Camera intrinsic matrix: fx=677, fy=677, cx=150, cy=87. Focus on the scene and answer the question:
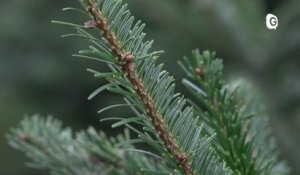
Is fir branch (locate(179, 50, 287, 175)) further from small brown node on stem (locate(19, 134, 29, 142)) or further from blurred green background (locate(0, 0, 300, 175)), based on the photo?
blurred green background (locate(0, 0, 300, 175))

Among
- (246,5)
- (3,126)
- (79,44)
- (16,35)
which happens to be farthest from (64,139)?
(3,126)

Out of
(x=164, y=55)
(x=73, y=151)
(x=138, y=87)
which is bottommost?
(x=138, y=87)

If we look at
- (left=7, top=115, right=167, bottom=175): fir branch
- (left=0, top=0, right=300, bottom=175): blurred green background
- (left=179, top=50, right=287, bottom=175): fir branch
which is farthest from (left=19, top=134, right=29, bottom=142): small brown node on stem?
(left=0, top=0, right=300, bottom=175): blurred green background

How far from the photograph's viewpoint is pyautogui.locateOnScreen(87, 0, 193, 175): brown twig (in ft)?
1.86

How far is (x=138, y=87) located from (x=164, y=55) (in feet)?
9.30

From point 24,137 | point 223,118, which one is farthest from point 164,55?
point 223,118

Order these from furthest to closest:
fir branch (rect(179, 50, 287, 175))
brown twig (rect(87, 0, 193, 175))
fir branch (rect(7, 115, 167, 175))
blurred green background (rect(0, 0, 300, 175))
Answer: blurred green background (rect(0, 0, 300, 175)) → fir branch (rect(7, 115, 167, 175)) → fir branch (rect(179, 50, 287, 175)) → brown twig (rect(87, 0, 193, 175))

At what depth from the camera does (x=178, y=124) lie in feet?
2.05

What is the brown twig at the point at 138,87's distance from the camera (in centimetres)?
57

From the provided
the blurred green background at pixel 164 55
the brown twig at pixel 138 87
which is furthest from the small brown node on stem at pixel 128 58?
the blurred green background at pixel 164 55

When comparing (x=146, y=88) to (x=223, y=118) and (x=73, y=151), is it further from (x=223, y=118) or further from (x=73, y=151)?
(x=73, y=151)

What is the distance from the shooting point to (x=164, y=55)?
3.43 m

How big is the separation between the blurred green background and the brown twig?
2.97 ft

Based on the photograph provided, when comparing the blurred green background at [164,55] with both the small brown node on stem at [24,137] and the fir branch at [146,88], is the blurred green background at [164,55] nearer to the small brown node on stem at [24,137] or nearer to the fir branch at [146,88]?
the small brown node on stem at [24,137]
